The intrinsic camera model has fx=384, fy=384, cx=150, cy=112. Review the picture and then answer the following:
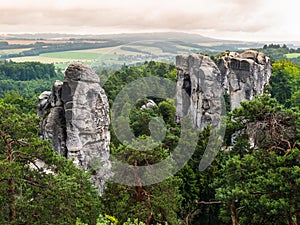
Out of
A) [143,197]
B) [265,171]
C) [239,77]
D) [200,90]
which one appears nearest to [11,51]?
[239,77]

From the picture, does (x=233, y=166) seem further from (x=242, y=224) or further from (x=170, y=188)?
(x=170, y=188)

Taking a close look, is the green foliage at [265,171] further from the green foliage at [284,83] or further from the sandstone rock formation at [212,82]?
the green foliage at [284,83]

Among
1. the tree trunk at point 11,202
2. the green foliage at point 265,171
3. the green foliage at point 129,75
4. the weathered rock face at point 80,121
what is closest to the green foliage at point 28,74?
the green foliage at point 129,75

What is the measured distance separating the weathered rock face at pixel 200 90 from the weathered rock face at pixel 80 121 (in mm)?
15120

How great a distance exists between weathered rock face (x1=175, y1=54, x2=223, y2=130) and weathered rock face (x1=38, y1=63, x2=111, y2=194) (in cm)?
1512

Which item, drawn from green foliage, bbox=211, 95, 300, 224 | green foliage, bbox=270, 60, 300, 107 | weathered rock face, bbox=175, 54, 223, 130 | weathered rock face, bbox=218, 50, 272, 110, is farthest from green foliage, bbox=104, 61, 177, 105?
green foliage, bbox=211, 95, 300, 224

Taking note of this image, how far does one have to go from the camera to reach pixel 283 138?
1341 centimetres

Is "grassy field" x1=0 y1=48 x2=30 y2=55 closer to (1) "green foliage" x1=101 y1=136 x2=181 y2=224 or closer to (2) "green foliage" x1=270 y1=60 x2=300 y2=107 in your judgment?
(2) "green foliage" x1=270 y1=60 x2=300 y2=107

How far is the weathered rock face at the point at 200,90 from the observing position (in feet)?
119

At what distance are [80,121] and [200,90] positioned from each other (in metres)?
17.3

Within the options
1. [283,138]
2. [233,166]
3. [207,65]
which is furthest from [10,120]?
[207,65]

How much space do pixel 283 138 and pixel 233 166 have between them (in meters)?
1.99

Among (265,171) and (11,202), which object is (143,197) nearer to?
(265,171)

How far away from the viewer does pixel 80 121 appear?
2245 cm
